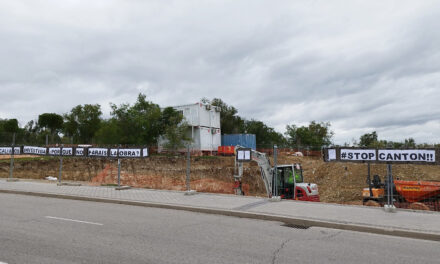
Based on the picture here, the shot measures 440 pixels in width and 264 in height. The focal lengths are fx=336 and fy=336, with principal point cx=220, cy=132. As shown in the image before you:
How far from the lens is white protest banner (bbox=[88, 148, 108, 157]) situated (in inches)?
678

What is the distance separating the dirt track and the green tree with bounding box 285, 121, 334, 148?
3655 cm

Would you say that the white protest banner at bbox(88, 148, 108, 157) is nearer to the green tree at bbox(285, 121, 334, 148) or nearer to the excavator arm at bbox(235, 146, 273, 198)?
the excavator arm at bbox(235, 146, 273, 198)

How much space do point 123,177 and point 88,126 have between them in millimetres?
50722

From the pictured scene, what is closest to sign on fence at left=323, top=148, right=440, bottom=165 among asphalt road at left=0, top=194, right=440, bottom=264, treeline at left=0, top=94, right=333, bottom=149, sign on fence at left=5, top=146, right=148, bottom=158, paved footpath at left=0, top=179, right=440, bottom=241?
paved footpath at left=0, top=179, right=440, bottom=241

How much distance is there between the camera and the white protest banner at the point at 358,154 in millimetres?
10594

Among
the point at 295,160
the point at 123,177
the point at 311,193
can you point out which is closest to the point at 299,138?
the point at 295,160

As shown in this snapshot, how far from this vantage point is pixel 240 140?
46531 mm

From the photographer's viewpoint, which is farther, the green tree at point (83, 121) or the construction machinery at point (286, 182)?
the green tree at point (83, 121)

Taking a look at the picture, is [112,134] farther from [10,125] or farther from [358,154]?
[10,125]

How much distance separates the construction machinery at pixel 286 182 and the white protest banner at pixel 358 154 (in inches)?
194

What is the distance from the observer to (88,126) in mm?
73500

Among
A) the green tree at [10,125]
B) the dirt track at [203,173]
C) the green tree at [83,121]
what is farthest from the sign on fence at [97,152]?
the green tree at [10,125]

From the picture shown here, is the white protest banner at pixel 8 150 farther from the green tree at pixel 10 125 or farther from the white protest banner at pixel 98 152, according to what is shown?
the green tree at pixel 10 125

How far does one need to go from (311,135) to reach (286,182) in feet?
197
